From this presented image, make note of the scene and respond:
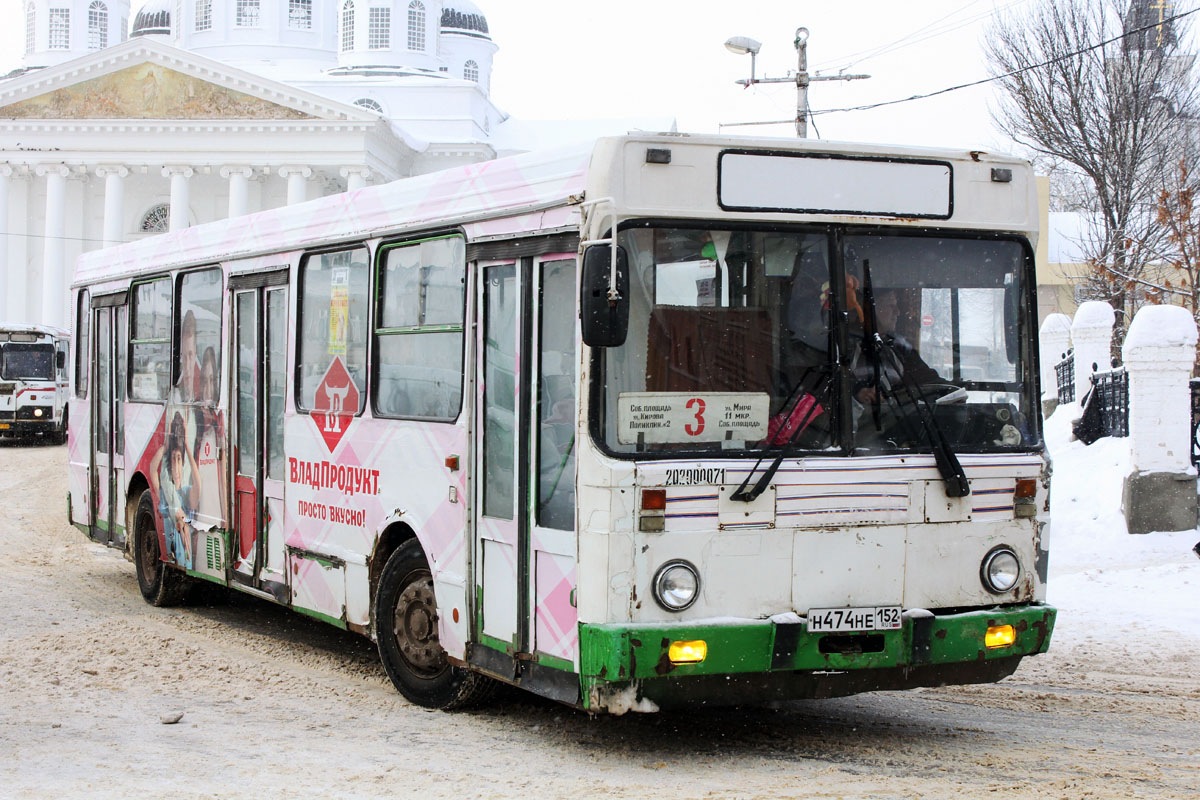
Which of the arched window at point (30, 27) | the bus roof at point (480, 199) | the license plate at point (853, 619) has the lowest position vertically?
the license plate at point (853, 619)

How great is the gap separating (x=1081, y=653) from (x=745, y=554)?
4110 millimetres

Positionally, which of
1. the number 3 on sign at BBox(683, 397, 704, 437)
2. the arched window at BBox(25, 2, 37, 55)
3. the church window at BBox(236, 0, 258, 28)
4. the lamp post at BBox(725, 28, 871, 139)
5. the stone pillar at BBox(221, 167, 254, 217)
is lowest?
the number 3 on sign at BBox(683, 397, 704, 437)

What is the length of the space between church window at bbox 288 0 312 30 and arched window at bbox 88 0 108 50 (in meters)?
13.8

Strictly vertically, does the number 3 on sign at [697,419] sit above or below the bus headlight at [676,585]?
above

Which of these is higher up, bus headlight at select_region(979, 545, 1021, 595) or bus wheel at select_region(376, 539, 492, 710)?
bus headlight at select_region(979, 545, 1021, 595)

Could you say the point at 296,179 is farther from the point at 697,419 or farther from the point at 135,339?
the point at 697,419

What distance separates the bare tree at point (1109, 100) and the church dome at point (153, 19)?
54.5m

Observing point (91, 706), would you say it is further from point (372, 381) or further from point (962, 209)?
point (962, 209)

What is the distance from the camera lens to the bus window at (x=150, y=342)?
1080cm

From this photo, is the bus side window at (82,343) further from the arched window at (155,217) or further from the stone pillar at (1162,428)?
the arched window at (155,217)

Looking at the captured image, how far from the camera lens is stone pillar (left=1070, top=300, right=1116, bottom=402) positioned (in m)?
20.5

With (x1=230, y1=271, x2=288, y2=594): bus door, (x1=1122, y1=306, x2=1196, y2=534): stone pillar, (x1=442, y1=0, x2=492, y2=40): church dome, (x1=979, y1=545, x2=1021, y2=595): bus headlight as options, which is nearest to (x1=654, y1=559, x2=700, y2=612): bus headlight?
(x1=979, y1=545, x2=1021, y2=595): bus headlight

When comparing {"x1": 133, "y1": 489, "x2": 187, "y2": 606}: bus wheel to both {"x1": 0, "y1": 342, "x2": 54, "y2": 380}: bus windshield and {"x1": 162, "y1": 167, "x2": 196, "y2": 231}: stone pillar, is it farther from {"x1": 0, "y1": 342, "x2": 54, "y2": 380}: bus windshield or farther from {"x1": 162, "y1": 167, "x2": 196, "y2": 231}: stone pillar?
{"x1": 162, "y1": 167, "x2": 196, "y2": 231}: stone pillar

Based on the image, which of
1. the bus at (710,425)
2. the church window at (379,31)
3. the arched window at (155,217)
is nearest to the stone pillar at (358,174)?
the arched window at (155,217)
